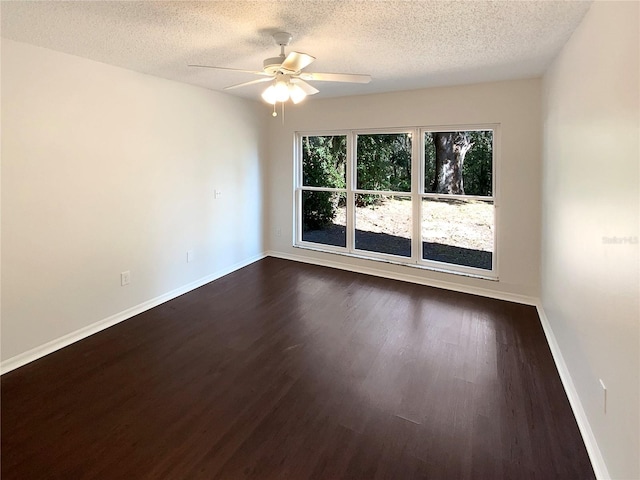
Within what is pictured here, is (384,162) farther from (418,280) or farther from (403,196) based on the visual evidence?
(418,280)

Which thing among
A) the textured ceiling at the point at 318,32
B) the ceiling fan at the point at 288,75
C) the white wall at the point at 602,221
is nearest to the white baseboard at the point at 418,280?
the white wall at the point at 602,221

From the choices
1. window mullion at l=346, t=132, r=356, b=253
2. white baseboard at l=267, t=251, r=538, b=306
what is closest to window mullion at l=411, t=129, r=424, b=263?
white baseboard at l=267, t=251, r=538, b=306

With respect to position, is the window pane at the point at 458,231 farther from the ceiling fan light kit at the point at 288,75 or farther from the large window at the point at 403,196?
the ceiling fan light kit at the point at 288,75

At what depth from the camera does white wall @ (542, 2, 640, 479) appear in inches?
57.1

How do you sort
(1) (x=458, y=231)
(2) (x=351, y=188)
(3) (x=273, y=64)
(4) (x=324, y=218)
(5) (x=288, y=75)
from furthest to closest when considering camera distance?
(4) (x=324, y=218) → (2) (x=351, y=188) → (1) (x=458, y=231) → (5) (x=288, y=75) → (3) (x=273, y=64)

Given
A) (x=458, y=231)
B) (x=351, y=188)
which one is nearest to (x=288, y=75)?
(x=351, y=188)

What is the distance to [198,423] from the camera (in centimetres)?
212

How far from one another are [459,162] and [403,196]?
0.79 meters

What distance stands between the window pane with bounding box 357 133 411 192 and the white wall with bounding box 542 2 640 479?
200 centimetres

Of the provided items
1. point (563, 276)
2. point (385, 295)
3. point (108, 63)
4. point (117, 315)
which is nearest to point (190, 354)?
point (117, 315)

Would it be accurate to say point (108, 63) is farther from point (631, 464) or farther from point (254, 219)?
point (631, 464)

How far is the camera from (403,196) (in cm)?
471

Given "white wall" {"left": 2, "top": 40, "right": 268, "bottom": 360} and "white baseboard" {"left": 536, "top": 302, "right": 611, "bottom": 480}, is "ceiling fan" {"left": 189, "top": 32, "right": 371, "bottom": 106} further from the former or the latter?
"white baseboard" {"left": 536, "top": 302, "right": 611, "bottom": 480}

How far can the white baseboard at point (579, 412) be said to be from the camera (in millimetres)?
1737
